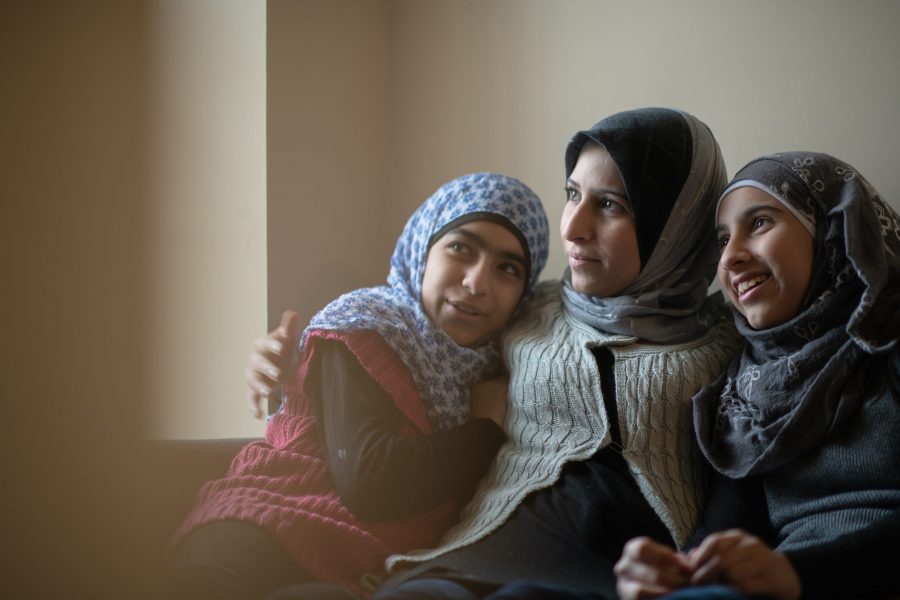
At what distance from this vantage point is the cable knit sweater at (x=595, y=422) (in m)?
1.14

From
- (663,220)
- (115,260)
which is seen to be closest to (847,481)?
(663,220)

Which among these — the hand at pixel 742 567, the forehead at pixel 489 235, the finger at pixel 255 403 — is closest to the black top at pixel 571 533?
the hand at pixel 742 567

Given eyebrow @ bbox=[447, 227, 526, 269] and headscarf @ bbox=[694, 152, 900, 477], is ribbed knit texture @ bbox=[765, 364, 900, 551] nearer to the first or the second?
headscarf @ bbox=[694, 152, 900, 477]

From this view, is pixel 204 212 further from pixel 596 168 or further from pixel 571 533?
pixel 571 533

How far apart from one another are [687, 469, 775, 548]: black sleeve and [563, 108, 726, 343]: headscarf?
263 mm

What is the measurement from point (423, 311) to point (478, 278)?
132 millimetres

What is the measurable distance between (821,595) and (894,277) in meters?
0.47

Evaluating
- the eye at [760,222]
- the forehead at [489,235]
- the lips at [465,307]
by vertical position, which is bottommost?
the lips at [465,307]

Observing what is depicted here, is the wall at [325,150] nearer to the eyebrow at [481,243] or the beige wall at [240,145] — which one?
the beige wall at [240,145]

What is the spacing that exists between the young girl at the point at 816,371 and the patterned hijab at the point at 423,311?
0.38m

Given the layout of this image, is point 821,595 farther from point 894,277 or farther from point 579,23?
point 579,23

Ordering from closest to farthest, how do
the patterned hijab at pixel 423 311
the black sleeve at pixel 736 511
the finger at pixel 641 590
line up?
1. the finger at pixel 641 590
2. the black sleeve at pixel 736 511
3. the patterned hijab at pixel 423 311

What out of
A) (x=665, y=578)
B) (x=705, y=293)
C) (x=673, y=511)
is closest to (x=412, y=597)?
(x=665, y=578)

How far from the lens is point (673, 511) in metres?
1.11
